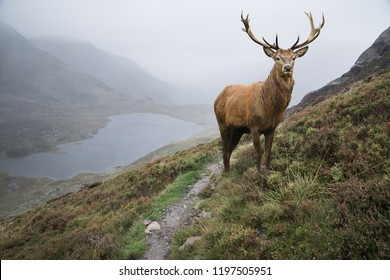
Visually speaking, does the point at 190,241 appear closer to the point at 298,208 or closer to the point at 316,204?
the point at 298,208

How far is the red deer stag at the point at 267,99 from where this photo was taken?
22.5 ft

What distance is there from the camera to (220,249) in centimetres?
519

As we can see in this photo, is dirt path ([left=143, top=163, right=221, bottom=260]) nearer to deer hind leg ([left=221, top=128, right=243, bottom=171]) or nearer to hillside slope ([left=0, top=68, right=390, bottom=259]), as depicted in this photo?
hillside slope ([left=0, top=68, right=390, bottom=259])

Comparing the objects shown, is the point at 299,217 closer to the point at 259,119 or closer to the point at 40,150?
the point at 259,119

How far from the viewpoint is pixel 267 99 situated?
7316mm

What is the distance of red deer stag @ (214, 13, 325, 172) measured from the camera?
22.5 ft

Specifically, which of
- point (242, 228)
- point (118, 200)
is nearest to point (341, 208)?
point (242, 228)

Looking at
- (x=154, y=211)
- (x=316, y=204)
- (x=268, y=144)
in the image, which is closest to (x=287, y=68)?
(x=268, y=144)

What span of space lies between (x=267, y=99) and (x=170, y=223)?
4.76 m

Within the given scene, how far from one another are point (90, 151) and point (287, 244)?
19212 centimetres

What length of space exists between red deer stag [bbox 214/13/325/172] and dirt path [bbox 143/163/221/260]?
9.50 ft

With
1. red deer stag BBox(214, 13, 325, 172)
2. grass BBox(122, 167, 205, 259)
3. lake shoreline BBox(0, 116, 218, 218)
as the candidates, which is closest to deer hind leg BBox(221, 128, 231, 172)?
red deer stag BBox(214, 13, 325, 172)

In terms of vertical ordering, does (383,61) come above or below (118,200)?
above
